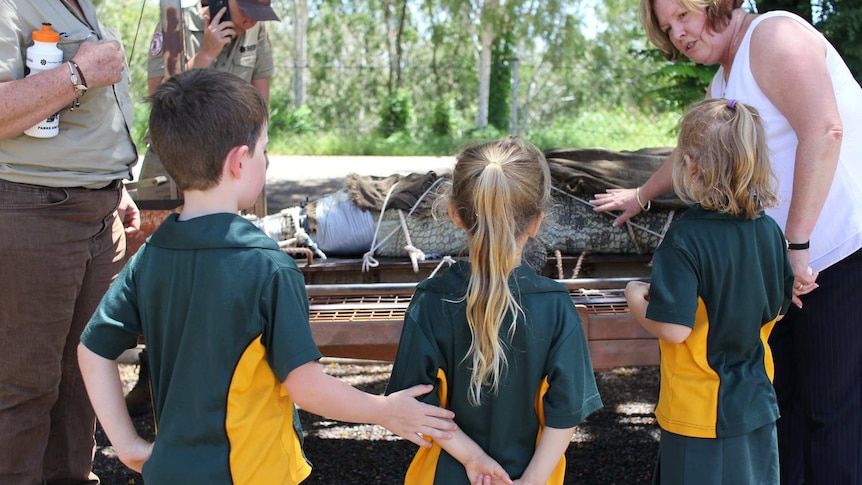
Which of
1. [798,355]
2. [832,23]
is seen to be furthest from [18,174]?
[832,23]

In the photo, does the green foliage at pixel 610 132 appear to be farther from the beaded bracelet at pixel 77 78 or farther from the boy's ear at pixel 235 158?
the boy's ear at pixel 235 158

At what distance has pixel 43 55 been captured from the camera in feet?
7.79

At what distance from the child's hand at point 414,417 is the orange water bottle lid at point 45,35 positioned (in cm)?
145

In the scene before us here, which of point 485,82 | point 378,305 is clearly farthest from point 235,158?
point 485,82

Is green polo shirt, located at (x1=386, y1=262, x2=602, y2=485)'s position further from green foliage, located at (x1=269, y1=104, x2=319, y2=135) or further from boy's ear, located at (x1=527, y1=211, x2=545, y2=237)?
green foliage, located at (x1=269, y1=104, x2=319, y2=135)

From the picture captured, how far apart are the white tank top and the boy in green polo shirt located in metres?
1.36

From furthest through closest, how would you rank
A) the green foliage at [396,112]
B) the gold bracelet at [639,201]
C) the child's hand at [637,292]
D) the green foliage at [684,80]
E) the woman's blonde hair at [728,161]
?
the green foliage at [396,112] < the green foliage at [684,80] < the gold bracelet at [639,201] < the child's hand at [637,292] < the woman's blonde hair at [728,161]

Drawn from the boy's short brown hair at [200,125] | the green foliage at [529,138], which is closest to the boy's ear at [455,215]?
the boy's short brown hair at [200,125]

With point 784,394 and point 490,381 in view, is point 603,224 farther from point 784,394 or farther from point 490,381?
point 490,381

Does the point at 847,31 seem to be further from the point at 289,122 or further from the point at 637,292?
the point at 289,122

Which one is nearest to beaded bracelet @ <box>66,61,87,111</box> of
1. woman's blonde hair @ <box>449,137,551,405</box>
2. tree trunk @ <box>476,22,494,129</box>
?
woman's blonde hair @ <box>449,137,551,405</box>

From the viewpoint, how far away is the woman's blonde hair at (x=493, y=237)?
73.2 inches

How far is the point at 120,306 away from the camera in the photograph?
71.6 inches

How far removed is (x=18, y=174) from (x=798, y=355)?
2.39m
